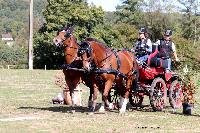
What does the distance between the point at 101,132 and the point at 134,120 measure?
7.30 feet

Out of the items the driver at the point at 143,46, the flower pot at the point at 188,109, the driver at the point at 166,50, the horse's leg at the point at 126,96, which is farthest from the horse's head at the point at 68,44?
the flower pot at the point at 188,109

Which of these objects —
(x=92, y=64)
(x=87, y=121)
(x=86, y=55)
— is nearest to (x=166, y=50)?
(x=92, y=64)

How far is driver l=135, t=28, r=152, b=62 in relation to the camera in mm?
14062

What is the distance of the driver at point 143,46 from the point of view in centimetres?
1406

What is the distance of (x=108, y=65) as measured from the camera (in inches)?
496

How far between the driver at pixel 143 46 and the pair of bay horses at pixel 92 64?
1063mm

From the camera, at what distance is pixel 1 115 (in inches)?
486

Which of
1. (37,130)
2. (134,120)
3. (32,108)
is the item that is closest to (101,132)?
(37,130)

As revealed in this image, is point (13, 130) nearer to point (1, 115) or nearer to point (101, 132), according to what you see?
point (101, 132)

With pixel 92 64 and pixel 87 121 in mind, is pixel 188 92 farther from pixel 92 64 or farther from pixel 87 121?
pixel 87 121

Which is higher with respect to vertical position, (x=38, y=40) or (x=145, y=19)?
(x=145, y=19)

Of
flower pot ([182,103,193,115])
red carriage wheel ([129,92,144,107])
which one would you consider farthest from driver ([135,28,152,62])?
flower pot ([182,103,193,115])

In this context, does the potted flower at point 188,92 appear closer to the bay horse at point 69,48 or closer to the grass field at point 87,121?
the grass field at point 87,121

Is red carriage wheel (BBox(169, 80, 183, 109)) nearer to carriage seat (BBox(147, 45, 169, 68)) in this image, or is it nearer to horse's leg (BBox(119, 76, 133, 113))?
carriage seat (BBox(147, 45, 169, 68))
